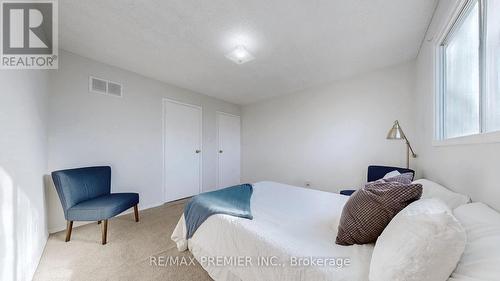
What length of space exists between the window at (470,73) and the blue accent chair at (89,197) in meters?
3.14

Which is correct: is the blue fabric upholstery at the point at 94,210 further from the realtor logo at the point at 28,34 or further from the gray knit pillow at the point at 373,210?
the gray knit pillow at the point at 373,210

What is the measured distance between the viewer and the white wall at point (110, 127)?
2.28 m

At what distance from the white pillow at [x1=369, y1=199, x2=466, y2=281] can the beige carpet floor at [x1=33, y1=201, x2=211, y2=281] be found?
4.44 feet

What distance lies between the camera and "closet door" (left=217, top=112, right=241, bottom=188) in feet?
14.4

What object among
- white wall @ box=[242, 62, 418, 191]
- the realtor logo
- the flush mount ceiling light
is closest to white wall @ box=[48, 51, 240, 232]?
the realtor logo

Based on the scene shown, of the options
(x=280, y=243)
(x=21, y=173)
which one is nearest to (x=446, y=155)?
(x=280, y=243)

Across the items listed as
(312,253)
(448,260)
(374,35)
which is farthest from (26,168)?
(374,35)

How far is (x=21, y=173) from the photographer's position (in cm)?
134

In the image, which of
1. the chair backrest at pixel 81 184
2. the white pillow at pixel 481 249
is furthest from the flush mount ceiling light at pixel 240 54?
the chair backrest at pixel 81 184

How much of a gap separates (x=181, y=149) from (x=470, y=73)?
3747 millimetres

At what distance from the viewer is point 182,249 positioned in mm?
1809

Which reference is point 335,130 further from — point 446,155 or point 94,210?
point 94,210

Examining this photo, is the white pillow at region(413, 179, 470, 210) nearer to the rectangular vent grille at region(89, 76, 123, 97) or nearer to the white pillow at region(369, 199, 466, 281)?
the white pillow at region(369, 199, 466, 281)

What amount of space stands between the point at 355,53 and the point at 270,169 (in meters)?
2.74
